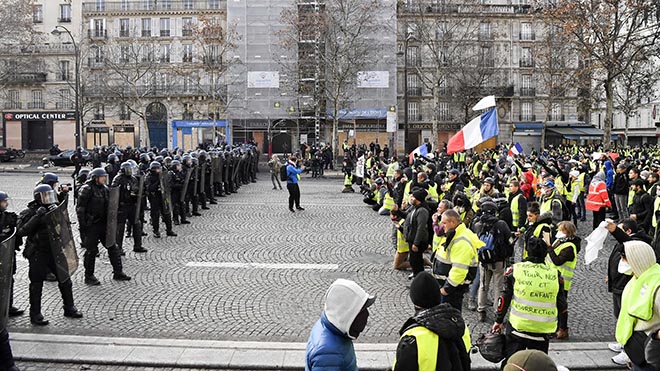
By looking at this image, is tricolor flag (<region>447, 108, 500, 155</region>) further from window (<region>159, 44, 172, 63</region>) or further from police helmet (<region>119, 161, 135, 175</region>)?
window (<region>159, 44, 172, 63</region>)

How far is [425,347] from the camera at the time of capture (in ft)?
12.5

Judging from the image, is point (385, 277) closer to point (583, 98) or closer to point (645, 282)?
point (645, 282)

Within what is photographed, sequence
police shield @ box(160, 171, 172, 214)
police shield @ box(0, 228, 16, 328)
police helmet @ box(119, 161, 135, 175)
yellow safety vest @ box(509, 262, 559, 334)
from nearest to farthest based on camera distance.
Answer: yellow safety vest @ box(509, 262, 559, 334)
police shield @ box(0, 228, 16, 328)
police helmet @ box(119, 161, 135, 175)
police shield @ box(160, 171, 172, 214)

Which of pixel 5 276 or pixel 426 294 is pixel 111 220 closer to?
pixel 5 276

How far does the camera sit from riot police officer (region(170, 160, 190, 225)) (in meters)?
15.0

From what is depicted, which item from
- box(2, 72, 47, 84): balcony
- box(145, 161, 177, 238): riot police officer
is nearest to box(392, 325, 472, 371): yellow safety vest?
box(145, 161, 177, 238): riot police officer

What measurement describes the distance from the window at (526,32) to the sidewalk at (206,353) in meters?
49.5

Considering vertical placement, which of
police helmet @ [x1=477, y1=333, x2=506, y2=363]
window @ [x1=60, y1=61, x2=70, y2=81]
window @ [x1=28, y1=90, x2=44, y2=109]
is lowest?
police helmet @ [x1=477, y1=333, x2=506, y2=363]

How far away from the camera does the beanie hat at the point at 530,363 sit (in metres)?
2.84

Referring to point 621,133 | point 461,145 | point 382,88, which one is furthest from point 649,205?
point 621,133

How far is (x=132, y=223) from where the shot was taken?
1215cm

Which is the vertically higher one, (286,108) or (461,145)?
(286,108)

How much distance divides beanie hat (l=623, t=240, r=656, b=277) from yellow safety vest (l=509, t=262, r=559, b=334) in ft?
2.52

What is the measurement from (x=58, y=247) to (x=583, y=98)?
45.1 meters
